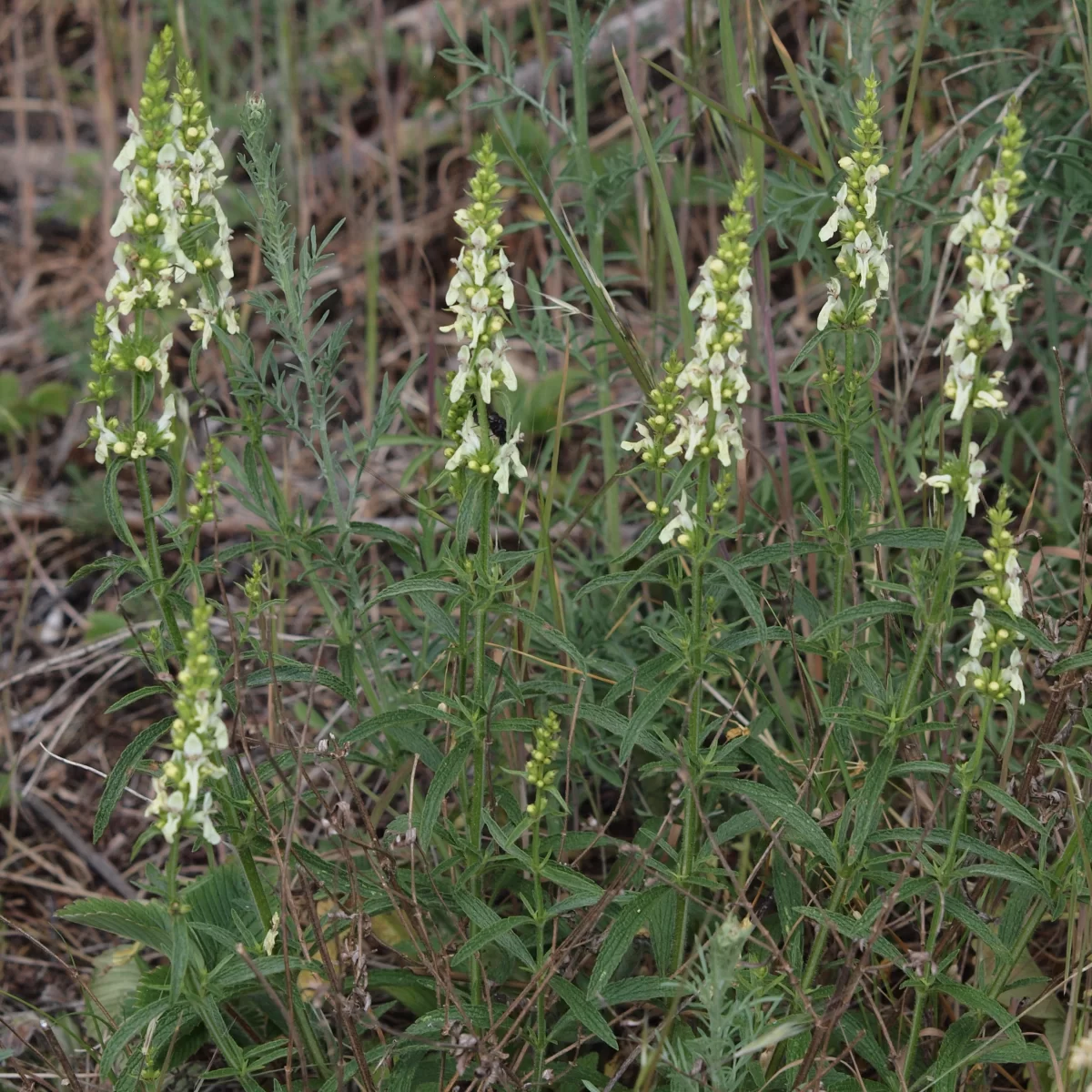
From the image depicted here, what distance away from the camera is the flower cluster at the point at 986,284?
208 cm

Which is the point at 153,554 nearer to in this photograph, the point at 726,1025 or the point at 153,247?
the point at 153,247

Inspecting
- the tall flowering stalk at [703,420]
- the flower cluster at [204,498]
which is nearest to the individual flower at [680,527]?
the tall flowering stalk at [703,420]

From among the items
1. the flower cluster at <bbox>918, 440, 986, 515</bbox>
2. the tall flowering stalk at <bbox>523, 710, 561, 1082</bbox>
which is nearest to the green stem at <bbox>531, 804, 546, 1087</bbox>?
the tall flowering stalk at <bbox>523, 710, 561, 1082</bbox>

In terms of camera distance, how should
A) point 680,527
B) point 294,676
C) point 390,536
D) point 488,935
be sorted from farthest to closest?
1. point 390,536
2. point 294,676
3. point 488,935
4. point 680,527

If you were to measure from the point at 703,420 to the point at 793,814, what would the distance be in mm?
797

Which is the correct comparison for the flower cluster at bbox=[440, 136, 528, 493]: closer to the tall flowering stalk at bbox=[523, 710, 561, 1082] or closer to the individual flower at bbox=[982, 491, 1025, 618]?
the tall flowering stalk at bbox=[523, 710, 561, 1082]

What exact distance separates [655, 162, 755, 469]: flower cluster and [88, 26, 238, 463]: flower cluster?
38.7 inches

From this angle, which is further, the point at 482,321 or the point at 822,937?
the point at 822,937

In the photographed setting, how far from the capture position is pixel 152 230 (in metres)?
2.34

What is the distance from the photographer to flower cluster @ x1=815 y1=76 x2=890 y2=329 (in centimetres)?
239

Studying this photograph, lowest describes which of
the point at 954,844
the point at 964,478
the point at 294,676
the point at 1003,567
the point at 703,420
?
the point at 954,844

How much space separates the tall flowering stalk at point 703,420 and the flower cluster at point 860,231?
23cm

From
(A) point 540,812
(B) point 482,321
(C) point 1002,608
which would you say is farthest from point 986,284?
(A) point 540,812

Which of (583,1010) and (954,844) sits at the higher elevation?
(954,844)
